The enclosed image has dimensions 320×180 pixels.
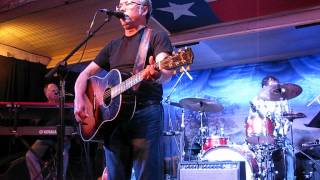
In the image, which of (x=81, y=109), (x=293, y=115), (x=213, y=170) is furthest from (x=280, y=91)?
(x=81, y=109)

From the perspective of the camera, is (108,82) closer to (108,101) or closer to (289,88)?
(108,101)

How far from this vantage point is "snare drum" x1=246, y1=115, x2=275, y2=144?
223 inches

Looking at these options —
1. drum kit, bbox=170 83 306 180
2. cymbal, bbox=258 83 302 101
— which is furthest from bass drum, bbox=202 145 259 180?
cymbal, bbox=258 83 302 101

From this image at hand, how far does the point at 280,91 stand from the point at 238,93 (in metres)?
1.91

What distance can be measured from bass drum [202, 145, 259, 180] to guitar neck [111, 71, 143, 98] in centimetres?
284

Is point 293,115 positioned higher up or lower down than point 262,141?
higher up

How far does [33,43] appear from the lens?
780 cm

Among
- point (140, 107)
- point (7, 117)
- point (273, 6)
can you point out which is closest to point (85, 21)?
point (7, 117)

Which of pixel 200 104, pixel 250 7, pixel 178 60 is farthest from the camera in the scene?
pixel 200 104

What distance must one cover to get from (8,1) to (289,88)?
461 cm

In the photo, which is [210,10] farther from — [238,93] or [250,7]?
[238,93]

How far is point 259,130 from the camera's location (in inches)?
228

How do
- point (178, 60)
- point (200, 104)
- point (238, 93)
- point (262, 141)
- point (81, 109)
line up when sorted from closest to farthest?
point (178, 60), point (81, 109), point (262, 141), point (200, 104), point (238, 93)

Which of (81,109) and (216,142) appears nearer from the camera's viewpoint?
(81,109)
